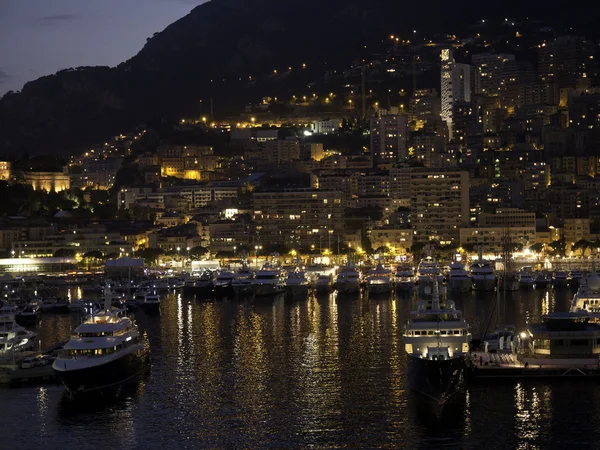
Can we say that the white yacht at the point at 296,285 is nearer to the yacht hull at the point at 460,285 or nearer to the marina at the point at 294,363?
the marina at the point at 294,363

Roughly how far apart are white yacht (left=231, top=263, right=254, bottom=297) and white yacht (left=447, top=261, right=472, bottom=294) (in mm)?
12804

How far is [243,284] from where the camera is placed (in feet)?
262

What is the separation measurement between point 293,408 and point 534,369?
8913mm

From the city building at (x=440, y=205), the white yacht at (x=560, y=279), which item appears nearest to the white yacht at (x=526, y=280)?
the white yacht at (x=560, y=279)

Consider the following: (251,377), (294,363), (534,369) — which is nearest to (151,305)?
(294,363)

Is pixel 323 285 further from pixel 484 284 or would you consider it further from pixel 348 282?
pixel 484 284

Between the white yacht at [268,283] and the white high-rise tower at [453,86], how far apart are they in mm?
73243

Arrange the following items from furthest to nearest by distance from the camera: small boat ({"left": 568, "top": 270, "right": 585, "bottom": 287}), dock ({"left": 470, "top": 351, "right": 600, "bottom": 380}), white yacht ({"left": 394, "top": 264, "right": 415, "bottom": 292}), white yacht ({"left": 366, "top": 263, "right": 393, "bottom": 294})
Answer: small boat ({"left": 568, "top": 270, "right": 585, "bottom": 287})
white yacht ({"left": 394, "top": 264, "right": 415, "bottom": 292})
white yacht ({"left": 366, "top": 263, "right": 393, "bottom": 294})
dock ({"left": 470, "top": 351, "right": 600, "bottom": 380})

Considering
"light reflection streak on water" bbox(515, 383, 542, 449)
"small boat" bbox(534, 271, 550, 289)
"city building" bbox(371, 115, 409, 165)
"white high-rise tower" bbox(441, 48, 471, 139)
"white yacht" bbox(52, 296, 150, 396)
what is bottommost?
"light reflection streak on water" bbox(515, 383, 542, 449)

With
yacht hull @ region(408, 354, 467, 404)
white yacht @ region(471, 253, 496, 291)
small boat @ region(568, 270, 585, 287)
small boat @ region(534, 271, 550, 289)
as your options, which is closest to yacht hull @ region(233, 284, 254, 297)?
white yacht @ region(471, 253, 496, 291)

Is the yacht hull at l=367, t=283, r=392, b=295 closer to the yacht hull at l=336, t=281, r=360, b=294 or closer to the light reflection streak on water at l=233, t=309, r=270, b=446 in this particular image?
the yacht hull at l=336, t=281, r=360, b=294

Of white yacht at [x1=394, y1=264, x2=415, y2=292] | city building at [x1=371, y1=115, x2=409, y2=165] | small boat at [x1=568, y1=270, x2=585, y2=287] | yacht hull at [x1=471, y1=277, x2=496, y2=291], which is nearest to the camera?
white yacht at [x1=394, y1=264, x2=415, y2=292]

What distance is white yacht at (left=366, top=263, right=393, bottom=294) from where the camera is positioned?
77188 millimetres

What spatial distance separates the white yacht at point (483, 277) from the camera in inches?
3096
